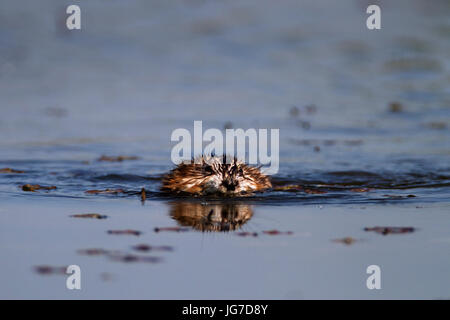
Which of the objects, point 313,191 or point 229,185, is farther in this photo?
point 313,191

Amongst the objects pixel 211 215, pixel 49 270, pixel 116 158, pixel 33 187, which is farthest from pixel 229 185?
pixel 116 158

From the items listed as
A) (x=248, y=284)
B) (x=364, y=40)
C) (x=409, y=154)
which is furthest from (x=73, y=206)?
(x=364, y=40)

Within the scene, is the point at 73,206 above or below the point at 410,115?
below

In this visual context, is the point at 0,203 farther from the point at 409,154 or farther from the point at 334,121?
the point at 334,121

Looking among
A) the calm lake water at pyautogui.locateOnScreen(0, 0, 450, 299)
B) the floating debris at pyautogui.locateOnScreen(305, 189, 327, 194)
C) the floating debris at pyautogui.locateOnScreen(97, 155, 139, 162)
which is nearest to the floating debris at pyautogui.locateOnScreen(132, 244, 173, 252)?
the calm lake water at pyautogui.locateOnScreen(0, 0, 450, 299)

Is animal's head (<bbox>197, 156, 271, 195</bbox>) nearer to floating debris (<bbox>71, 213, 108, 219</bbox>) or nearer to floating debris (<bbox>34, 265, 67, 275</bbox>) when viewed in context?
floating debris (<bbox>71, 213, 108, 219</bbox>)

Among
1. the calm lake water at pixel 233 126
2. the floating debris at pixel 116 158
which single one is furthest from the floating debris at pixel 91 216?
the floating debris at pixel 116 158

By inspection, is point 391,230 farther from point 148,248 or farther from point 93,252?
point 93,252
